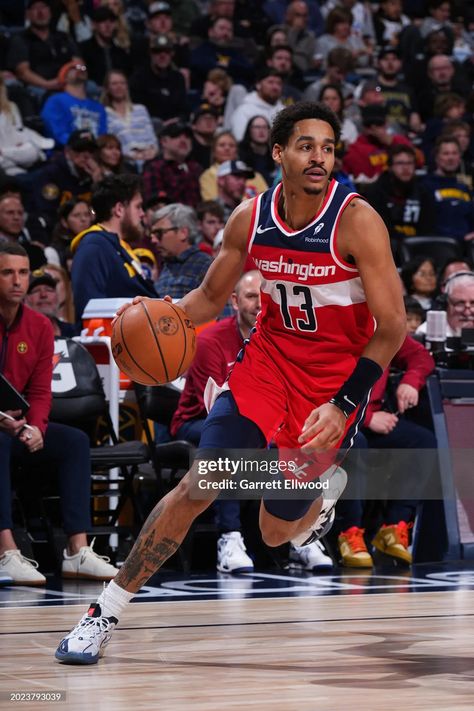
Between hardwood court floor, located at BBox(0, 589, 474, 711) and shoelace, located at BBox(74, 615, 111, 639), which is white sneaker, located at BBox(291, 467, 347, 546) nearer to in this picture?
hardwood court floor, located at BBox(0, 589, 474, 711)

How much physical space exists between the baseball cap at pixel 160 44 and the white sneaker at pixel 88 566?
753 cm

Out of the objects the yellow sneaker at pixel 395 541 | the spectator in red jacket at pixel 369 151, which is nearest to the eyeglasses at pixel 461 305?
the yellow sneaker at pixel 395 541

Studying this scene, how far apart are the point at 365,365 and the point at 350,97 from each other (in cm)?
1003

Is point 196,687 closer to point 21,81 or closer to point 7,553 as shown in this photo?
point 7,553

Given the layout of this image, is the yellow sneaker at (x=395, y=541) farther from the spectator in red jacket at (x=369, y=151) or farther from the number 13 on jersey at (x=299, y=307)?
the spectator in red jacket at (x=369, y=151)

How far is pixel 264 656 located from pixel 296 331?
115cm

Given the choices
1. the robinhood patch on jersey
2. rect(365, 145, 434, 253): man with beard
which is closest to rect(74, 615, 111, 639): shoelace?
the robinhood patch on jersey

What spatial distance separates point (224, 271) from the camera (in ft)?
14.5

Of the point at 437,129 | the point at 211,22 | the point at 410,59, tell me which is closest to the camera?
the point at 437,129

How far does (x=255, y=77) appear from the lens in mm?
13609

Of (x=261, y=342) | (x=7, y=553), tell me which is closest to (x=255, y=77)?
(x=7, y=553)

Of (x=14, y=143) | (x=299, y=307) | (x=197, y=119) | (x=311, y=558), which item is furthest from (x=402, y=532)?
(x=197, y=119)

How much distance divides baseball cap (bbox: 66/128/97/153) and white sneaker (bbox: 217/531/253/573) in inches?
172

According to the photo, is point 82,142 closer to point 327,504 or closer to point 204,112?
point 204,112
